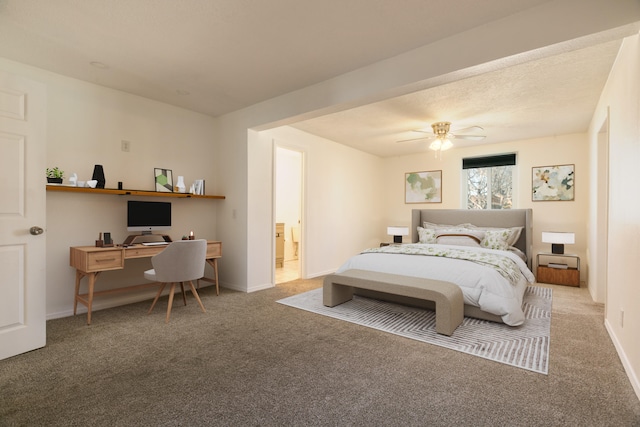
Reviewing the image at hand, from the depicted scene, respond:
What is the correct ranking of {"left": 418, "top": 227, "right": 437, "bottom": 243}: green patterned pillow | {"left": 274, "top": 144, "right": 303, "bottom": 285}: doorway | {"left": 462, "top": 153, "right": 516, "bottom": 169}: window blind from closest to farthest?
{"left": 418, "top": 227, "right": 437, "bottom": 243}: green patterned pillow
{"left": 462, "top": 153, "right": 516, "bottom": 169}: window blind
{"left": 274, "top": 144, "right": 303, "bottom": 285}: doorway

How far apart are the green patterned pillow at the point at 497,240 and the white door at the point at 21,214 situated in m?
5.51

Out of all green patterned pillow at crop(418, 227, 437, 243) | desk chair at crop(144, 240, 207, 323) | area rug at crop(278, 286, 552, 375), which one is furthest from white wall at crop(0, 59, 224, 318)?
green patterned pillow at crop(418, 227, 437, 243)

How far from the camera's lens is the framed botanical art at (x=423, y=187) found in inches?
257

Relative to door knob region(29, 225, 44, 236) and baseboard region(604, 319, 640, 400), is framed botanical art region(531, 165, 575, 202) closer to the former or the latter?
baseboard region(604, 319, 640, 400)

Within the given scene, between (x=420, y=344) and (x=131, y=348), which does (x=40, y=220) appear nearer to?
(x=131, y=348)

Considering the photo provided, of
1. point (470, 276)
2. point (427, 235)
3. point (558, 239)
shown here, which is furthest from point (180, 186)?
point (558, 239)

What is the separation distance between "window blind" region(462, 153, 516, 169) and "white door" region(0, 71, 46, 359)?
21.0 ft

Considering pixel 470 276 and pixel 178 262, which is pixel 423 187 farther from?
pixel 178 262

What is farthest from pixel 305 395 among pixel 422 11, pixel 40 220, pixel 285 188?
pixel 285 188

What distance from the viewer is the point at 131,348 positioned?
2.55m

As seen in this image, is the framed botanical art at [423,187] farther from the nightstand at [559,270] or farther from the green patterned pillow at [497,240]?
the nightstand at [559,270]

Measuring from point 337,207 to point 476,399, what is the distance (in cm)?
437

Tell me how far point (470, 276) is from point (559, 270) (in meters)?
2.76

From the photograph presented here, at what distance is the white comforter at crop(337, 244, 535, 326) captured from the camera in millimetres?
2994
